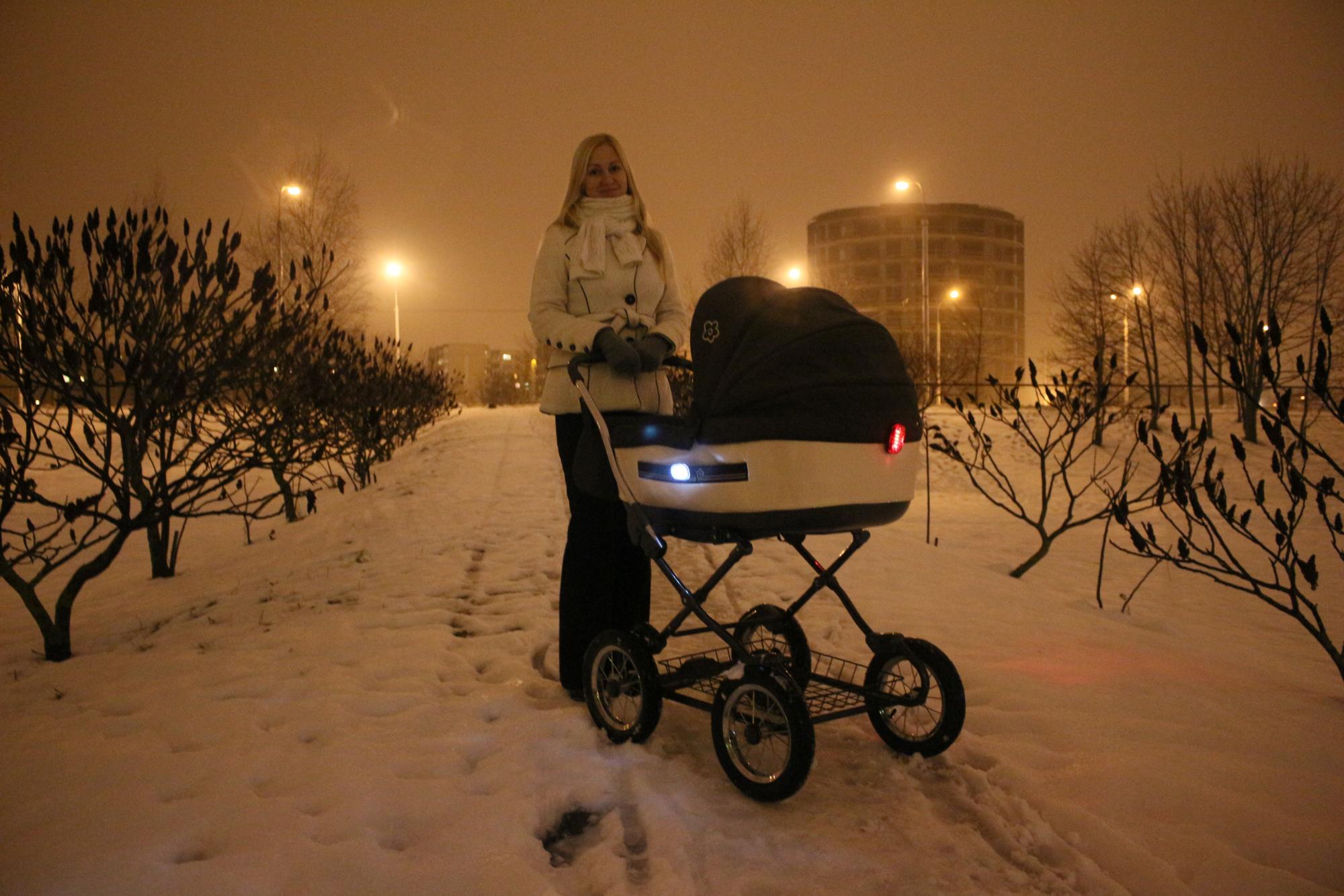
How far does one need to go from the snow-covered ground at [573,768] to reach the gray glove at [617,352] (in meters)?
1.39

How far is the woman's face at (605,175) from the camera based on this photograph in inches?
130

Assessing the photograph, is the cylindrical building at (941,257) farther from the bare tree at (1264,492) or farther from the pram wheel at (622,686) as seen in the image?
the pram wheel at (622,686)

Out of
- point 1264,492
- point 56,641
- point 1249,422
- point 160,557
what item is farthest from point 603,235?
point 1249,422

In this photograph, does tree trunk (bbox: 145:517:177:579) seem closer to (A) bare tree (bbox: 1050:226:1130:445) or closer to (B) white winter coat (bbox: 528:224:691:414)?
(B) white winter coat (bbox: 528:224:691:414)

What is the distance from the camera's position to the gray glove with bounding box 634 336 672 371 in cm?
289

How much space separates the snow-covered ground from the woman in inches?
19.0

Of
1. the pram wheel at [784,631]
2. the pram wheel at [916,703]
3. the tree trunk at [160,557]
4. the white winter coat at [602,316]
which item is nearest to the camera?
the pram wheel at [916,703]

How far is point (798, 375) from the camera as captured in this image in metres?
2.28

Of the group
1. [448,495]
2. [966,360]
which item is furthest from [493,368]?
[448,495]

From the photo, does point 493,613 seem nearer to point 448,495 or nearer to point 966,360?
point 448,495

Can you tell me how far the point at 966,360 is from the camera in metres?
33.2

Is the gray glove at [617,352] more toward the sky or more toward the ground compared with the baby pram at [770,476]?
more toward the sky

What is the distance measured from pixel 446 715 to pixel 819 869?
1.67 meters

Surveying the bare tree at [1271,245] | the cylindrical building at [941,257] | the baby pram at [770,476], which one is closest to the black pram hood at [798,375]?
the baby pram at [770,476]
